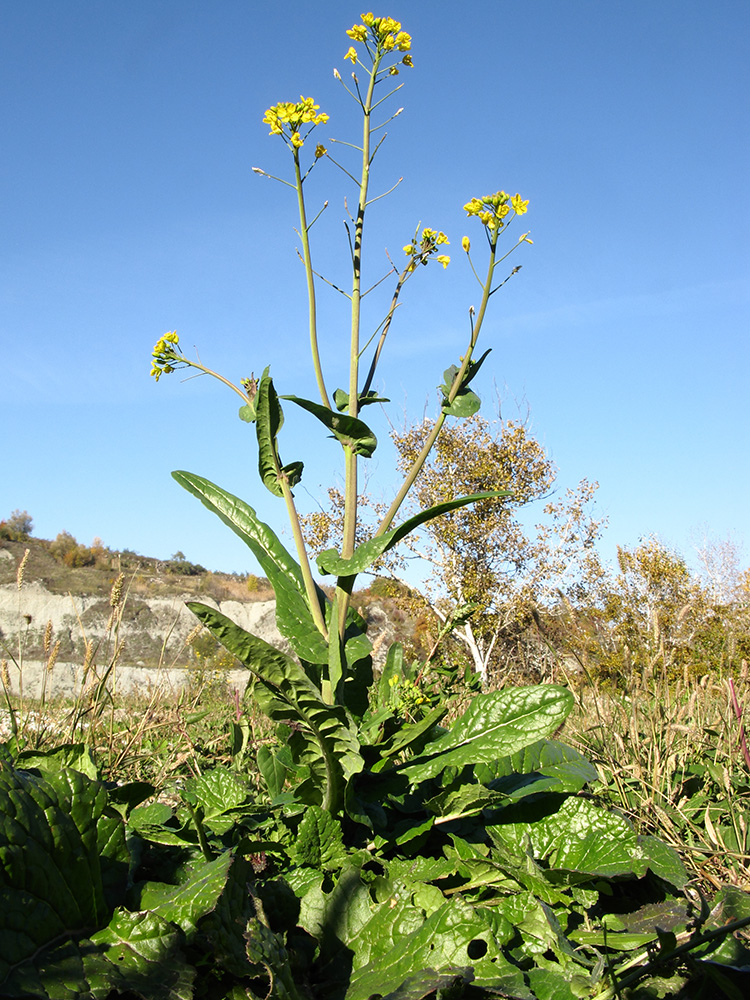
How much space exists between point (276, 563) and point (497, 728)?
25.2 inches

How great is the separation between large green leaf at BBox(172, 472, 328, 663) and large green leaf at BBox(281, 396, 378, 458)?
11.4 inches

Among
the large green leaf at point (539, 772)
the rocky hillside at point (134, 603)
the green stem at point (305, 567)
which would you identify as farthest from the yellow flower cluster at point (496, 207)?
the rocky hillside at point (134, 603)

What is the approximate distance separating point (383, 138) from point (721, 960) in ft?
6.41

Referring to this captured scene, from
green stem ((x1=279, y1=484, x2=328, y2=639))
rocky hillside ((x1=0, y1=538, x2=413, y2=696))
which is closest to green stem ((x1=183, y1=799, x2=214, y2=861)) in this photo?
green stem ((x1=279, y1=484, x2=328, y2=639))

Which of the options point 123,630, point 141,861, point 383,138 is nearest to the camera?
point 141,861

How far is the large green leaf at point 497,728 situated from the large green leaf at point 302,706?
203 millimetres

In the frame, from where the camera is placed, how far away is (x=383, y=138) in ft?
6.05

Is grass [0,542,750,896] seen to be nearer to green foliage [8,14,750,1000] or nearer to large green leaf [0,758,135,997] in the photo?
green foliage [8,14,750,1000]

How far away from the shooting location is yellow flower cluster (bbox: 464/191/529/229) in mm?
1821

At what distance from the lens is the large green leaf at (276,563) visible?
149 cm

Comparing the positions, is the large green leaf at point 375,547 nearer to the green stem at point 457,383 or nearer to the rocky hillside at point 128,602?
the green stem at point 457,383

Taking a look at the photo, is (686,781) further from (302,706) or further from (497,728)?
(302,706)

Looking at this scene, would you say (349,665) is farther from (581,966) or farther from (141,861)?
(581,966)

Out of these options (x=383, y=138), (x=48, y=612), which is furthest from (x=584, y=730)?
(x=48, y=612)
